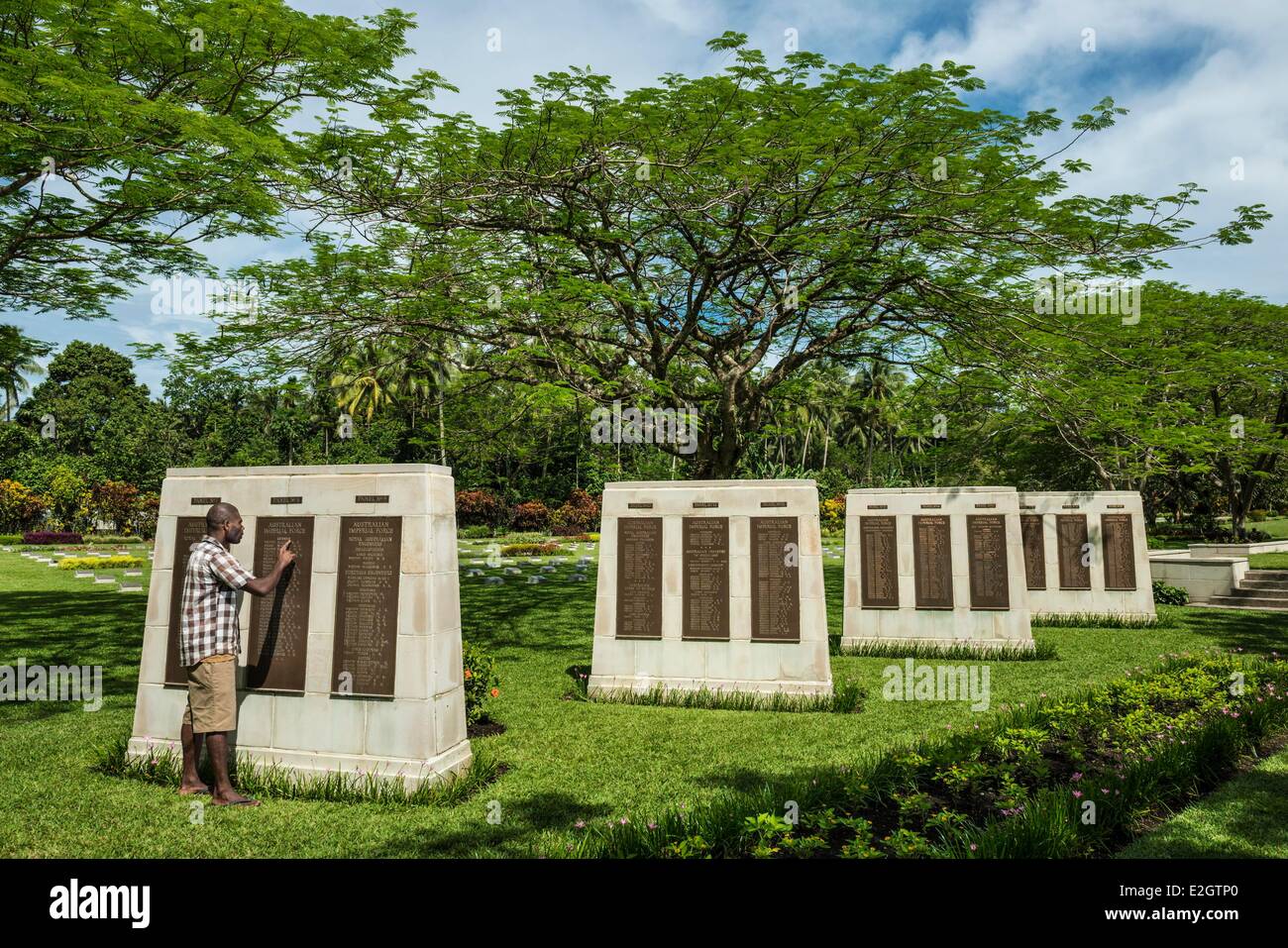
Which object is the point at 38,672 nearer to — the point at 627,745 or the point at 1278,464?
the point at 627,745

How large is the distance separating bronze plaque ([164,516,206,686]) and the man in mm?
934

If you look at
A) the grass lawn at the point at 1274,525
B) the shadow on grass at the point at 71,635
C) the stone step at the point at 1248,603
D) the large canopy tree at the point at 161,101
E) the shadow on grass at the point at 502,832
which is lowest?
the shadow on grass at the point at 502,832

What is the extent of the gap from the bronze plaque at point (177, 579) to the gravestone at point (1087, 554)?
14777 millimetres

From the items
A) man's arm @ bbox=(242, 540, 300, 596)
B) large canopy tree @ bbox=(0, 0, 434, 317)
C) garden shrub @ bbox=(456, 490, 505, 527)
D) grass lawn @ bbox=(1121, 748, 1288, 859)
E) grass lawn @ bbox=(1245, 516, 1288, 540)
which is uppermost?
large canopy tree @ bbox=(0, 0, 434, 317)

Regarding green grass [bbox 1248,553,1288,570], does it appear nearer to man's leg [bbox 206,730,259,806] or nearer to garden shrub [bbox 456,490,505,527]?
man's leg [bbox 206,730,259,806]

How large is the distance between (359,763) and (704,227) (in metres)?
9.88

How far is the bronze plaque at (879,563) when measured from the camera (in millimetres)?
13016

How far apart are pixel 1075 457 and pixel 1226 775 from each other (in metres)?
22.6

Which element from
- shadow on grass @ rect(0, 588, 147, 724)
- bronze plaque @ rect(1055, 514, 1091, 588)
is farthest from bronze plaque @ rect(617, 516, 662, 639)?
bronze plaque @ rect(1055, 514, 1091, 588)

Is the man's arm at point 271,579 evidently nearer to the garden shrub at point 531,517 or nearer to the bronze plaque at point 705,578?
the bronze plaque at point 705,578

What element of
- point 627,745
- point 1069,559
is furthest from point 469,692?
point 1069,559

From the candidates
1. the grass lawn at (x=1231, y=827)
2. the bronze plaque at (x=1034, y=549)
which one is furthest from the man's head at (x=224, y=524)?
the bronze plaque at (x=1034, y=549)

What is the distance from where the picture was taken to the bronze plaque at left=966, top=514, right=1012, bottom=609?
12.6 m

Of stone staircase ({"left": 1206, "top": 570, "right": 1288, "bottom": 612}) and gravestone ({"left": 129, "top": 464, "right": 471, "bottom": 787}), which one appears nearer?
gravestone ({"left": 129, "top": 464, "right": 471, "bottom": 787})
